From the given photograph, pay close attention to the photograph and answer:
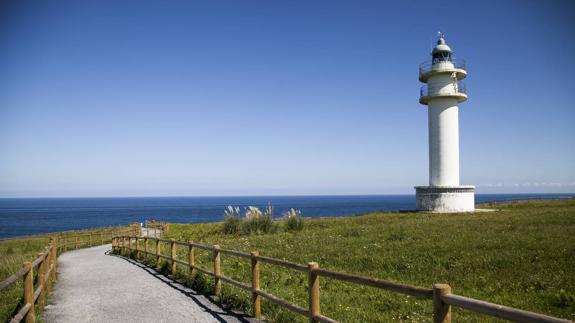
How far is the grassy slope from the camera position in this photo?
8703 mm

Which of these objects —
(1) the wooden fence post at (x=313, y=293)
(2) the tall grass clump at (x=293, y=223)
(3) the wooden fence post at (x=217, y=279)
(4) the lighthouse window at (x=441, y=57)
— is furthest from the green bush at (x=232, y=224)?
(4) the lighthouse window at (x=441, y=57)

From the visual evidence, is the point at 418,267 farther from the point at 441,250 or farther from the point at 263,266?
the point at 263,266

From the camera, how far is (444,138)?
3716cm

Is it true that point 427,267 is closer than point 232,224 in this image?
Yes

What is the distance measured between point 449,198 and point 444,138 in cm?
518

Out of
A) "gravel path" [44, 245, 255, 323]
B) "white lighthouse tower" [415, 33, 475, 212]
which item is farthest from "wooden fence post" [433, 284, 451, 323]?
"white lighthouse tower" [415, 33, 475, 212]

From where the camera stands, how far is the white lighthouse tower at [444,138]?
3575 cm

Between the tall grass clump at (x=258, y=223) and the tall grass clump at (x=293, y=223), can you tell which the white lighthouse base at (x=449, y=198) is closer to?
the tall grass clump at (x=293, y=223)

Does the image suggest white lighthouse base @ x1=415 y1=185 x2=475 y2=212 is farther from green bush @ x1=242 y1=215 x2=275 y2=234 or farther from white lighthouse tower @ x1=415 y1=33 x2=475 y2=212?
green bush @ x1=242 y1=215 x2=275 y2=234

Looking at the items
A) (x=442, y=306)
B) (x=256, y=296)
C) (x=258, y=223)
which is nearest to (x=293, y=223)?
(x=258, y=223)

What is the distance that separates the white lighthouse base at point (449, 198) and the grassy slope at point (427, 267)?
14.5 meters

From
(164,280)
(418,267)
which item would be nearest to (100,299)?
(164,280)

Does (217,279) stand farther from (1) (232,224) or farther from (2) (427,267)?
(1) (232,224)

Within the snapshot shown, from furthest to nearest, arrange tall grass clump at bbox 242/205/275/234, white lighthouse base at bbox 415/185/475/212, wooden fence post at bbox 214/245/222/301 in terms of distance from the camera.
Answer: white lighthouse base at bbox 415/185/475/212, tall grass clump at bbox 242/205/275/234, wooden fence post at bbox 214/245/222/301
